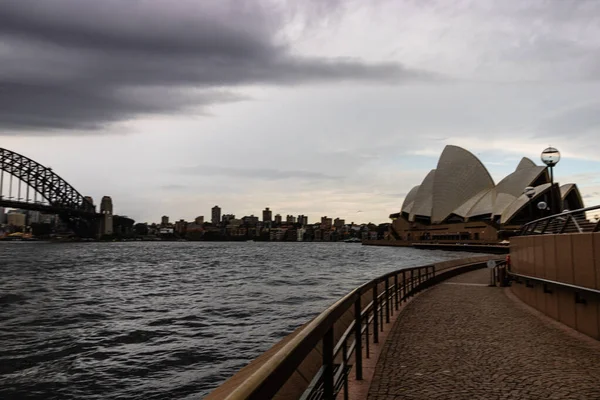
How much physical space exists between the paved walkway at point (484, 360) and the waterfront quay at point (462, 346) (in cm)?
1

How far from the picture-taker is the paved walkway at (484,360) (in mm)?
4699

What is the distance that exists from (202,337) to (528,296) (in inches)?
316

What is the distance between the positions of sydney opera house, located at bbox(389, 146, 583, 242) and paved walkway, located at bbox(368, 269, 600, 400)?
79.5m

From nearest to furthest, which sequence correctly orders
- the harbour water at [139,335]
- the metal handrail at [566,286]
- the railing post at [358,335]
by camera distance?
the railing post at [358,335] → the metal handrail at [566,286] → the harbour water at [139,335]

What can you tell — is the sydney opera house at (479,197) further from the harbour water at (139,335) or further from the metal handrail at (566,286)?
the metal handrail at (566,286)

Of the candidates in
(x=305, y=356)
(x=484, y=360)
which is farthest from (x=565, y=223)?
(x=305, y=356)

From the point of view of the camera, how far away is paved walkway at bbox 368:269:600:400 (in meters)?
4.70

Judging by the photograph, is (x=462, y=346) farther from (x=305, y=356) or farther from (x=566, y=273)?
(x=305, y=356)

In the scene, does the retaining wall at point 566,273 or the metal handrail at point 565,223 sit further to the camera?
the metal handrail at point 565,223

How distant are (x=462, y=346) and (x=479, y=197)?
9972 cm

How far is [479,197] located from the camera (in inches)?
3954

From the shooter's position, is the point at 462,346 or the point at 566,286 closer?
the point at 462,346

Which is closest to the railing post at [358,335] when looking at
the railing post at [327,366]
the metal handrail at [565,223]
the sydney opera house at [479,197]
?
the railing post at [327,366]

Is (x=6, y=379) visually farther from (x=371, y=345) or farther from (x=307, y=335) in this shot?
(x=307, y=335)
